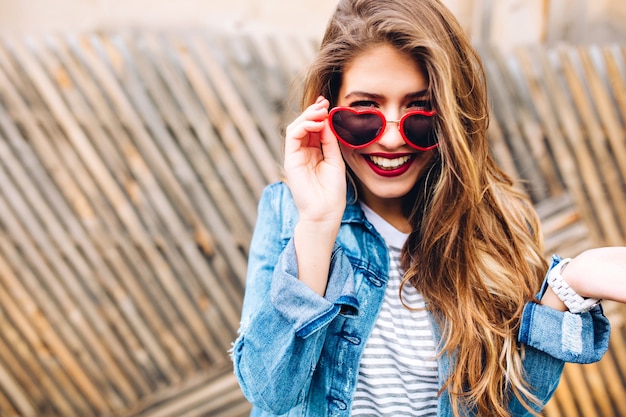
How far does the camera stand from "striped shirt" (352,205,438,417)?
48.3 inches

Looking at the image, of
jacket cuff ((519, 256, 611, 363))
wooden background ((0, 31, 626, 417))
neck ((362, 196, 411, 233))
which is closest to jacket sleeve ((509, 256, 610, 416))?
jacket cuff ((519, 256, 611, 363))

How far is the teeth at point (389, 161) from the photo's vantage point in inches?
49.6

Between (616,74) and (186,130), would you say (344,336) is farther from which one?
(616,74)

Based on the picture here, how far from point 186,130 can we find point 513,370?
192 cm

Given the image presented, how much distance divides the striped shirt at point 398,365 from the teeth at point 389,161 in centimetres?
32

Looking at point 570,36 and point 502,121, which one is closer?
point 502,121

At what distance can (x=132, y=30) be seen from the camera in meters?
3.00

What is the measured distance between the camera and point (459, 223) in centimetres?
132

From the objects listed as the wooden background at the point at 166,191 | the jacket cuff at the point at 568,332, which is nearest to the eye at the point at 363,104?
the jacket cuff at the point at 568,332

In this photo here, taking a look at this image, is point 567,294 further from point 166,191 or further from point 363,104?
point 166,191

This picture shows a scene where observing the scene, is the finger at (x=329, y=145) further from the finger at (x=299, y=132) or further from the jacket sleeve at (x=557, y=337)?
the jacket sleeve at (x=557, y=337)

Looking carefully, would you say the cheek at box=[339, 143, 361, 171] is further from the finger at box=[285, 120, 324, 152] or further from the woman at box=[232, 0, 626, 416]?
the finger at box=[285, 120, 324, 152]

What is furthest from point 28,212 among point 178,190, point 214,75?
point 214,75

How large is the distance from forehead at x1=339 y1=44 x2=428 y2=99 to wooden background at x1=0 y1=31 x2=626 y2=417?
1.18 metres
